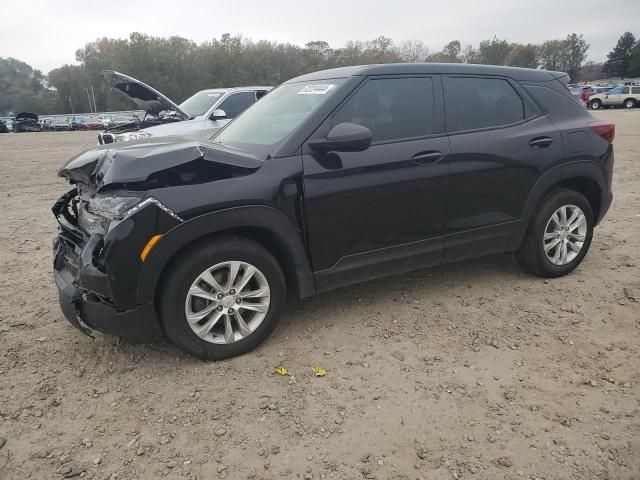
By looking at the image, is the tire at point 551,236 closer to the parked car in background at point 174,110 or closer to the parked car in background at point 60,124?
the parked car in background at point 174,110

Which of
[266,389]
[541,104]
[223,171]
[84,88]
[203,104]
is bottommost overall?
[266,389]

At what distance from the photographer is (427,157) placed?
3.47m

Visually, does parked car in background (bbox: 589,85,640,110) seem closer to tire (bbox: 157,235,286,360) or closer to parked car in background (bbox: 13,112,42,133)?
tire (bbox: 157,235,286,360)

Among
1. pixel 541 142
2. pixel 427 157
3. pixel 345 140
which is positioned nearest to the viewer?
pixel 345 140

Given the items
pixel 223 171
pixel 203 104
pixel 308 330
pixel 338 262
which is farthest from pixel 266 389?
pixel 203 104

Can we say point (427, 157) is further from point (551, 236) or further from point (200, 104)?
point (200, 104)

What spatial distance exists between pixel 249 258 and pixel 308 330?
803 millimetres

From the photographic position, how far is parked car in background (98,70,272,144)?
27.1 ft

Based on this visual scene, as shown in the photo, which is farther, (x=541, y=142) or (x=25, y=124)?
(x=25, y=124)

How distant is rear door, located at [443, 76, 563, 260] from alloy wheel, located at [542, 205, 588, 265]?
0.36 m

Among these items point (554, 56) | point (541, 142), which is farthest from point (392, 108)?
point (554, 56)

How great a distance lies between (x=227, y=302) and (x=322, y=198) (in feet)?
2.92

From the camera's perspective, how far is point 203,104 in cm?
945

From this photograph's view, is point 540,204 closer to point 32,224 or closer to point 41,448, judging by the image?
point 41,448
